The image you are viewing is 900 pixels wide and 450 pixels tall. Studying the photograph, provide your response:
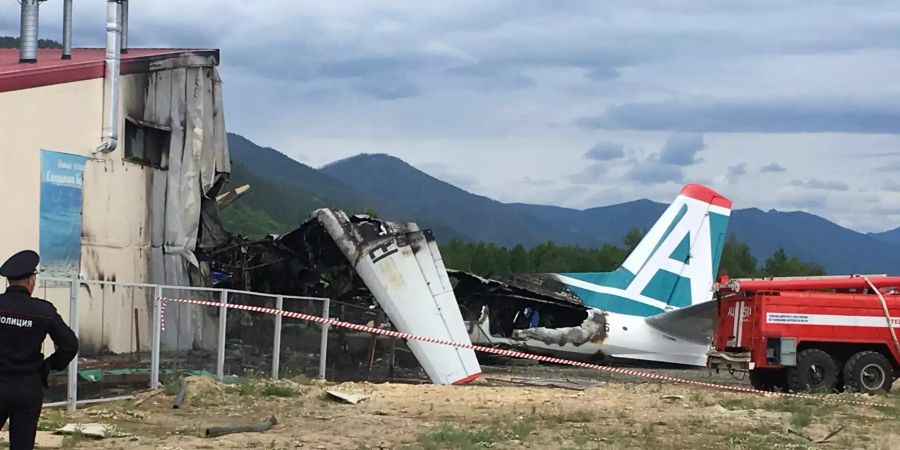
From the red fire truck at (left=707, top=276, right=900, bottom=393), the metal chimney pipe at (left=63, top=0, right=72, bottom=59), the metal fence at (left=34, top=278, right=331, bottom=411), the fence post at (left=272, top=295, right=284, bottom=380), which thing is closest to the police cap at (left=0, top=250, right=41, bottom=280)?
the metal fence at (left=34, top=278, right=331, bottom=411)

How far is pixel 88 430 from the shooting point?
32.9ft

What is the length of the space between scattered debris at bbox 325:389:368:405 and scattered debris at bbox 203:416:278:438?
2.11m

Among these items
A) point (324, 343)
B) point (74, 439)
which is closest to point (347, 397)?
point (324, 343)

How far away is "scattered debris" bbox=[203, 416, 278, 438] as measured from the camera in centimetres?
1029

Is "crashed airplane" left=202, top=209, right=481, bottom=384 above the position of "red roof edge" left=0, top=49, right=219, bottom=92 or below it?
below

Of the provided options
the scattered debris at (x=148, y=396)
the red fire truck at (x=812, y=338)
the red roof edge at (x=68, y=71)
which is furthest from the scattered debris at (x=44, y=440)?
the red fire truck at (x=812, y=338)

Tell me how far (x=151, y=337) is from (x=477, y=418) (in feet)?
13.9

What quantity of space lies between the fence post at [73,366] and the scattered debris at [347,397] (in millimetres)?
3110

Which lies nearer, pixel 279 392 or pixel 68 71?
pixel 279 392

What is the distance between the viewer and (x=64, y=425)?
10508 millimetres

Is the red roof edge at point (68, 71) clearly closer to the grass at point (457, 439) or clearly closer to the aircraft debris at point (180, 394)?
the aircraft debris at point (180, 394)

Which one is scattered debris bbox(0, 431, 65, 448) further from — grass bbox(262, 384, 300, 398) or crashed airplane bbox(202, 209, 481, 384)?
crashed airplane bbox(202, 209, 481, 384)

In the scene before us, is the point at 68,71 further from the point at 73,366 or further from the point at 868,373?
the point at 868,373

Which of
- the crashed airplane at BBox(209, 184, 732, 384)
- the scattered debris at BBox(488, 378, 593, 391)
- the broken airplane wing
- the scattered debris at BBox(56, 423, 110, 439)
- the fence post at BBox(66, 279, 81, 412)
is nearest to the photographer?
the scattered debris at BBox(56, 423, 110, 439)
